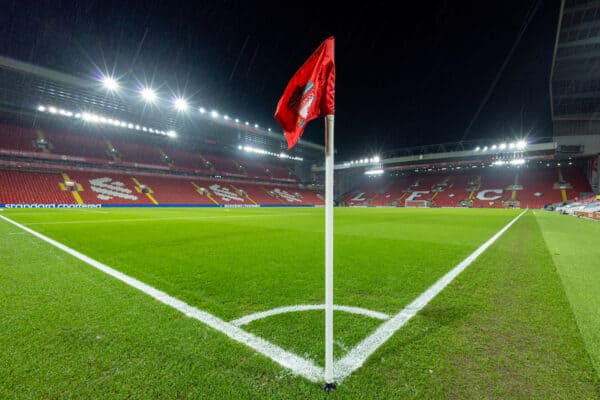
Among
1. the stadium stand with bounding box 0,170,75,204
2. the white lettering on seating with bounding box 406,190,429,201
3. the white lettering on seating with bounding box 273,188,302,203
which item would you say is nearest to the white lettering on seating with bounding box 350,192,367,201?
the white lettering on seating with bounding box 406,190,429,201

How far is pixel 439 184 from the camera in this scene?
51906 mm

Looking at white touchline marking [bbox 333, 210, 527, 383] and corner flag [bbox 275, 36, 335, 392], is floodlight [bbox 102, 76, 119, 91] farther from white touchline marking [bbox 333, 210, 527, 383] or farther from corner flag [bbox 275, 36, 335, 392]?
white touchline marking [bbox 333, 210, 527, 383]

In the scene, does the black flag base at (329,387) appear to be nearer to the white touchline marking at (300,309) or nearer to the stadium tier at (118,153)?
the white touchline marking at (300,309)

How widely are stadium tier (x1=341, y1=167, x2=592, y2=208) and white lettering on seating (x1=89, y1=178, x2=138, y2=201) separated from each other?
4131 cm

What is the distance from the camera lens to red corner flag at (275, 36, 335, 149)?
5.62 feet

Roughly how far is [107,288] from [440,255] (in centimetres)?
538

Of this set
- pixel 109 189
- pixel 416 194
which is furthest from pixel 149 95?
pixel 416 194

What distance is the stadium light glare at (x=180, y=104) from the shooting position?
1328 inches

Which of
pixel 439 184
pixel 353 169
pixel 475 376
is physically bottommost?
pixel 475 376

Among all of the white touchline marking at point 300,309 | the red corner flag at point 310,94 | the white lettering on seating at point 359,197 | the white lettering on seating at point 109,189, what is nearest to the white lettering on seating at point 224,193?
the white lettering on seating at point 109,189

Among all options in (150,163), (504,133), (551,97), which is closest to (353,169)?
(504,133)

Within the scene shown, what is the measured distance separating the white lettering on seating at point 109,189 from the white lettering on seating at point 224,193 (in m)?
11.5

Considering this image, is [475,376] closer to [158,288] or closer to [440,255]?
[158,288]

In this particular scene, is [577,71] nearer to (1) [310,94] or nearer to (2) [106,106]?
(1) [310,94]
